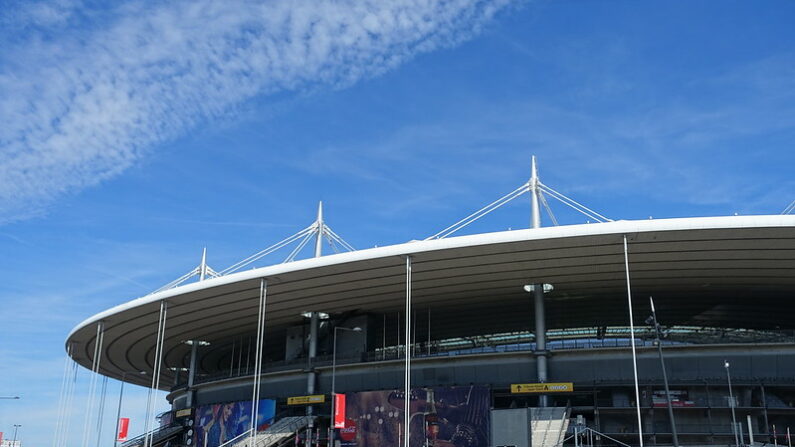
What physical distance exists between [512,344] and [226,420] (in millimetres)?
20180

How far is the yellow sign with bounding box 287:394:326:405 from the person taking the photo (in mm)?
49688

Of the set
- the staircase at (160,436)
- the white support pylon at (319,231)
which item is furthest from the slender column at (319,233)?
the staircase at (160,436)

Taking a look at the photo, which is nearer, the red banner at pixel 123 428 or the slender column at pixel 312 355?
the slender column at pixel 312 355

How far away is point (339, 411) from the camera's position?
46.2m

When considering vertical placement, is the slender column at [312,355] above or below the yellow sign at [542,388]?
above

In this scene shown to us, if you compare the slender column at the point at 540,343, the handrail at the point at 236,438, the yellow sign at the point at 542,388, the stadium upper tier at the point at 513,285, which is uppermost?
the stadium upper tier at the point at 513,285

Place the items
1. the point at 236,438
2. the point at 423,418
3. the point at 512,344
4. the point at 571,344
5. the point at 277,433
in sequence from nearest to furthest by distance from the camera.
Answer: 1. the point at 571,344
2. the point at 423,418
3. the point at 512,344
4. the point at 277,433
5. the point at 236,438

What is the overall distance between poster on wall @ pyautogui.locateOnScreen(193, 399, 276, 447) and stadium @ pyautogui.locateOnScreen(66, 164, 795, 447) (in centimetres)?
13

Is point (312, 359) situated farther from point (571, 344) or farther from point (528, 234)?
point (528, 234)

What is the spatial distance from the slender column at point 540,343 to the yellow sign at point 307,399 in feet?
45.2

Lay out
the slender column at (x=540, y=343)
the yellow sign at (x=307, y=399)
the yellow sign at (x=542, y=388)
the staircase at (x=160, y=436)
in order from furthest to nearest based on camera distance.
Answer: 1. the staircase at (x=160, y=436)
2. the yellow sign at (x=307, y=399)
3. the slender column at (x=540, y=343)
4. the yellow sign at (x=542, y=388)

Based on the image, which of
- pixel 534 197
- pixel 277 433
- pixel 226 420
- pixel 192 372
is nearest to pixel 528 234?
pixel 534 197

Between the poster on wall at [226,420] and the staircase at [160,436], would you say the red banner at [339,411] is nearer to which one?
the poster on wall at [226,420]

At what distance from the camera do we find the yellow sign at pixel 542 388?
43.4 metres
